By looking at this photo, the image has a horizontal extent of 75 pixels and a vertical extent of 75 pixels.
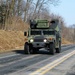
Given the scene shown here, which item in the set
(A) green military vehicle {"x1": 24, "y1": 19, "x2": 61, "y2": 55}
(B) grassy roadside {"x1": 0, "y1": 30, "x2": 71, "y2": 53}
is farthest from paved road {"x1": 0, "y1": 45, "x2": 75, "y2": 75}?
(B) grassy roadside {"x1": 0, "y1": 30, "x2": 71, "y2": 53}

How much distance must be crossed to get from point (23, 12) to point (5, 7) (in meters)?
12.3

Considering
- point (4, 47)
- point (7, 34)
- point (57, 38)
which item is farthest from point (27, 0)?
point (57, 38)

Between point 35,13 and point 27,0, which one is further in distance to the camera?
point 35,13

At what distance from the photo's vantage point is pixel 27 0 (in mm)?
60281

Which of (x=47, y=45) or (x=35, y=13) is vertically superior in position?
(x=35, y=13)

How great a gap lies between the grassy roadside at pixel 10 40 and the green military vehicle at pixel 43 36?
699 centimetres

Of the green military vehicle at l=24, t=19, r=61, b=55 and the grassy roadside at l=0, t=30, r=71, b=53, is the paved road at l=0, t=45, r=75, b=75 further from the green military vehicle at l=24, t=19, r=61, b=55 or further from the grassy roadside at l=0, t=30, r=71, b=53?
the grassy roadside at l=0, t=30, r=71, b=53

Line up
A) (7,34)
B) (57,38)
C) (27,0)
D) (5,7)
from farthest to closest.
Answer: (27,0), (5,7), (7,34), (57,38)

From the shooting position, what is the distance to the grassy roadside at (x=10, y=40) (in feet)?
125

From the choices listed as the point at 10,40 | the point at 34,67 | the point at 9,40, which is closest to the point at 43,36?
the point at 34,67

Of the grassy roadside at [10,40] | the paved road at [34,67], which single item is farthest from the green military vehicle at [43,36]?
the grassy roadside at [10,40]

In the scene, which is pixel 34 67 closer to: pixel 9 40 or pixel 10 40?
pixel 9 40

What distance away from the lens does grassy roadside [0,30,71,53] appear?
38.0 meters

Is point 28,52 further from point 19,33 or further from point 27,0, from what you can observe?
point 27,0
